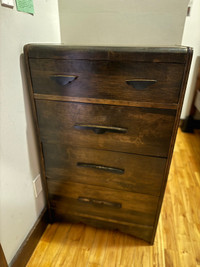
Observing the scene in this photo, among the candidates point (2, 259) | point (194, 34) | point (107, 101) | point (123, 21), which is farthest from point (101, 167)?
point (194, 34)

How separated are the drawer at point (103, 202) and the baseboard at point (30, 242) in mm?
122

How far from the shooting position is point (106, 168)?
2.81 feet

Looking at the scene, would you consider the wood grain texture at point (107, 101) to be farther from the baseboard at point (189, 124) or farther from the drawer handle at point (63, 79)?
the baseboard at point (189, 124)

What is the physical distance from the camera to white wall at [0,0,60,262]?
664 mm

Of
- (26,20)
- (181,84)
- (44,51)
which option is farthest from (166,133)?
(26,20)

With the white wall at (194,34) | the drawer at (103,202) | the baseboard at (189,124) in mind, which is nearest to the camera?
the drawer at (103,202)

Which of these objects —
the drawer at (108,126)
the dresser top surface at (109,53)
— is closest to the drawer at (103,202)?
the drawer at (108,126)

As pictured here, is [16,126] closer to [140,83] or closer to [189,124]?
[140,83]

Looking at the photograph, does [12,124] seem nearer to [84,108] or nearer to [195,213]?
[84,108]

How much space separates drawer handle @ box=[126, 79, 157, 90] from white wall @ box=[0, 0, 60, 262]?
1.45ft

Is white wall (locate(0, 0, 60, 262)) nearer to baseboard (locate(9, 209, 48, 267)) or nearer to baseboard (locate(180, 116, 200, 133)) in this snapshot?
baseboard (locate(9, 209, 48, 267))

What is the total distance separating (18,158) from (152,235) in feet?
2.65

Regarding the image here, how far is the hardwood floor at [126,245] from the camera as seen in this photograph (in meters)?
0.95

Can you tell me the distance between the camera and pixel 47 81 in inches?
29.2
